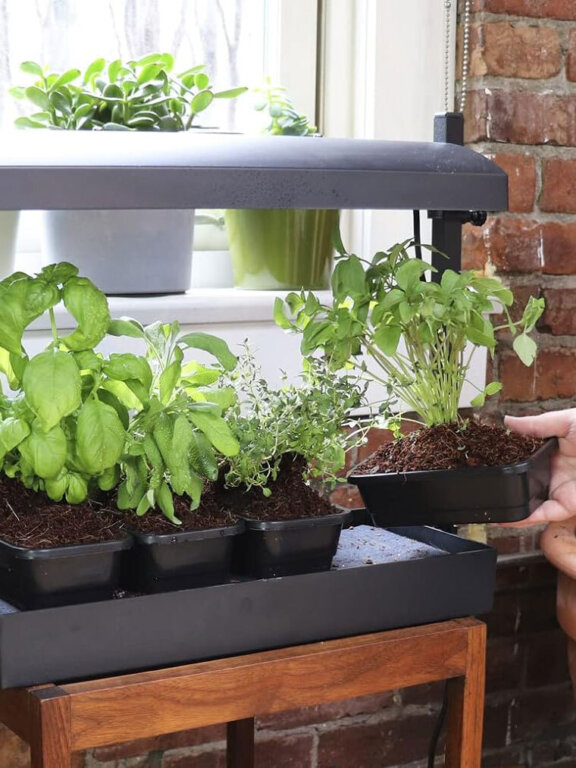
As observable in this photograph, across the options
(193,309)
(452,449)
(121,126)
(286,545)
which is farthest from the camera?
(193,309)

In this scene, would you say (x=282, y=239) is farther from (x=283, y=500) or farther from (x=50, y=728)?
(x=50, y=728)

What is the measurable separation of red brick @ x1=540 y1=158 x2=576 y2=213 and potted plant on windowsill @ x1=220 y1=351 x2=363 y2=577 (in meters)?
0.85

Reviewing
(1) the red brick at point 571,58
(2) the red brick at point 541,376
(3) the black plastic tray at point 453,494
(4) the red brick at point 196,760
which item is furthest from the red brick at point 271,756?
(1) the red brick at point 571,58

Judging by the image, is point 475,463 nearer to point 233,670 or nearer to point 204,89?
point 233,670

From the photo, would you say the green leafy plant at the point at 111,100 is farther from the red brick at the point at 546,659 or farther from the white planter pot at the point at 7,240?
the red brick at the point at 546,659

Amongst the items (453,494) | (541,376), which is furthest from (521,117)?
(453,494)

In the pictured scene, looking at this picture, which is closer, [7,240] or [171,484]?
[171,484]

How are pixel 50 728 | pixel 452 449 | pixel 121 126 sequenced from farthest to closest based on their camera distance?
pixel 121 126 < pixel 452 449 < pixel 50 728

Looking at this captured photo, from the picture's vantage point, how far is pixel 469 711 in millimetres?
1077

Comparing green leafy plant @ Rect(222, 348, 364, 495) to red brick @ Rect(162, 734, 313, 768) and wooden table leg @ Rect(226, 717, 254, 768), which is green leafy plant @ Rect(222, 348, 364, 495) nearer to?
wooden table leg @ Rect(226, 717, 254, 768)

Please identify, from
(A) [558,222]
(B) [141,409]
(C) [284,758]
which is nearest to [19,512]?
(B) [141,409]

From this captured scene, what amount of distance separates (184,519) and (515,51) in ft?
3.59

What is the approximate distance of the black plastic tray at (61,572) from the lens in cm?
90

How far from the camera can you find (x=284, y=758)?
1756 mm
